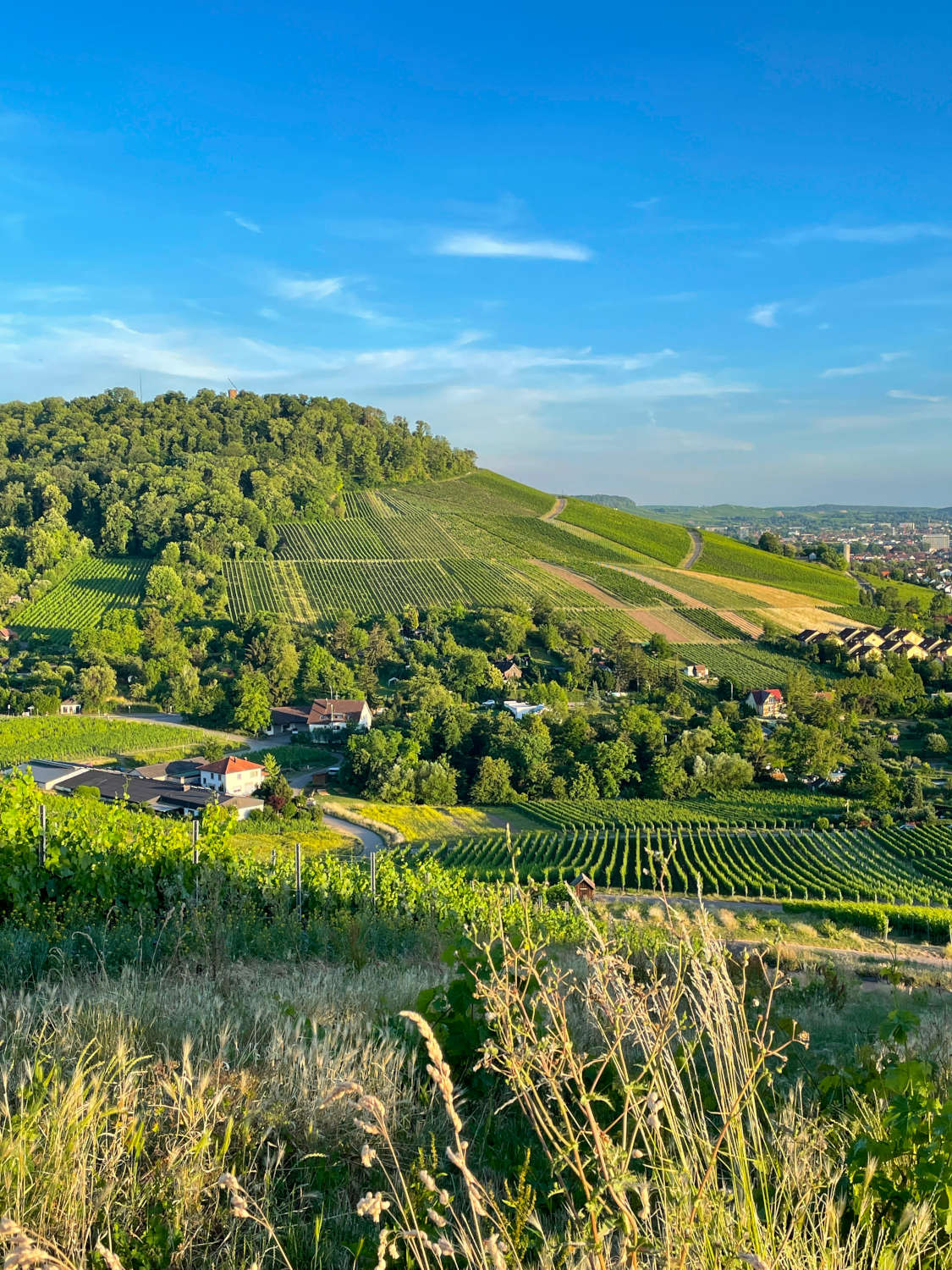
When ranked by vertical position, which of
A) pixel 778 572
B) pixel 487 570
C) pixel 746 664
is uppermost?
pixel 778 572

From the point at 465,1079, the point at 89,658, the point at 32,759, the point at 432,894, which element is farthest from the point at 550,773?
the point at 465,1079

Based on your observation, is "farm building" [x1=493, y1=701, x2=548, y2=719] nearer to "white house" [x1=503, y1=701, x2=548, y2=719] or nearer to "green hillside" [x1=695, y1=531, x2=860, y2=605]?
"white house" [x1=503, y1=701, x2=548, y2=719]

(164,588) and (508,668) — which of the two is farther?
(164,588)

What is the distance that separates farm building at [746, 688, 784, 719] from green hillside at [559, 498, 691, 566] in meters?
31.1

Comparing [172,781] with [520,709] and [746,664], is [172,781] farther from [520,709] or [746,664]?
[746,664]

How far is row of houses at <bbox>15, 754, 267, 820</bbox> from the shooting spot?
33594mm

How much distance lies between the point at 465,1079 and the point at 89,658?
173 feet

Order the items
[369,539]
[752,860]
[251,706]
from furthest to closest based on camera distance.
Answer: [369,539], [251,706], [752,860]

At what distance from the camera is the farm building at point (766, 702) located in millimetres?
50438

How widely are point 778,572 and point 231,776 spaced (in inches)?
2452

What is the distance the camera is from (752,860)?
3012cm

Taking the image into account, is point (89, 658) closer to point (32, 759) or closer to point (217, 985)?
point (32, 759)

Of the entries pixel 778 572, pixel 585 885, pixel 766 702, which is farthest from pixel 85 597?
pixel 778 572

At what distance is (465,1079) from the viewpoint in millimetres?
3344
